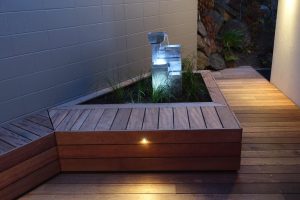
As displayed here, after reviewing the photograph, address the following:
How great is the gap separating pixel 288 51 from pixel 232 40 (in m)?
2.36

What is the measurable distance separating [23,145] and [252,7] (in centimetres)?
597

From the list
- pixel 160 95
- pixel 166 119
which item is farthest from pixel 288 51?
pixel 166 119

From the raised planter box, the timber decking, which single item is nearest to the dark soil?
the raised planter box

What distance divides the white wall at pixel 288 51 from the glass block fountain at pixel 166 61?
160cm

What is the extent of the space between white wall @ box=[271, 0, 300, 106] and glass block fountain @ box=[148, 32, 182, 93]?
1604mm

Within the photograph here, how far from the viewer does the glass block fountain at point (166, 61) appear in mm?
2924

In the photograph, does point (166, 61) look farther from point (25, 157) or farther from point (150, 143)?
point (25, 157)

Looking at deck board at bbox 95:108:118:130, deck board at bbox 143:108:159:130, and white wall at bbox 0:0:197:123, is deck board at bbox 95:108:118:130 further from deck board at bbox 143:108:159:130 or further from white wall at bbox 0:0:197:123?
white wall at bbox 0:0:197:123

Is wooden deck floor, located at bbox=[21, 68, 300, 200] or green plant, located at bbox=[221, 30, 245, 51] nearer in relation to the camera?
wooden deck floor, located at bbox=[21, 68, 300, 200]

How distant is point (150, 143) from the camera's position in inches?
89.9

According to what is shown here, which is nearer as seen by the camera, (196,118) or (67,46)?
(196,118)

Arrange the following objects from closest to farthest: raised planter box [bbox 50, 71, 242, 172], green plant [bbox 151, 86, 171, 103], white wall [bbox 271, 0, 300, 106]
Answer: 1. raised planter box [bbox 50, 71, 242, 172]
2. green plant [bbox 151, 86, 171, 103]
3. white wall [bbox 271, 0, 300, 106]

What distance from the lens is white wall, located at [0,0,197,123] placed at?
8.20ft

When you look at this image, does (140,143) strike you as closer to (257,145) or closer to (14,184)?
(14,184)
